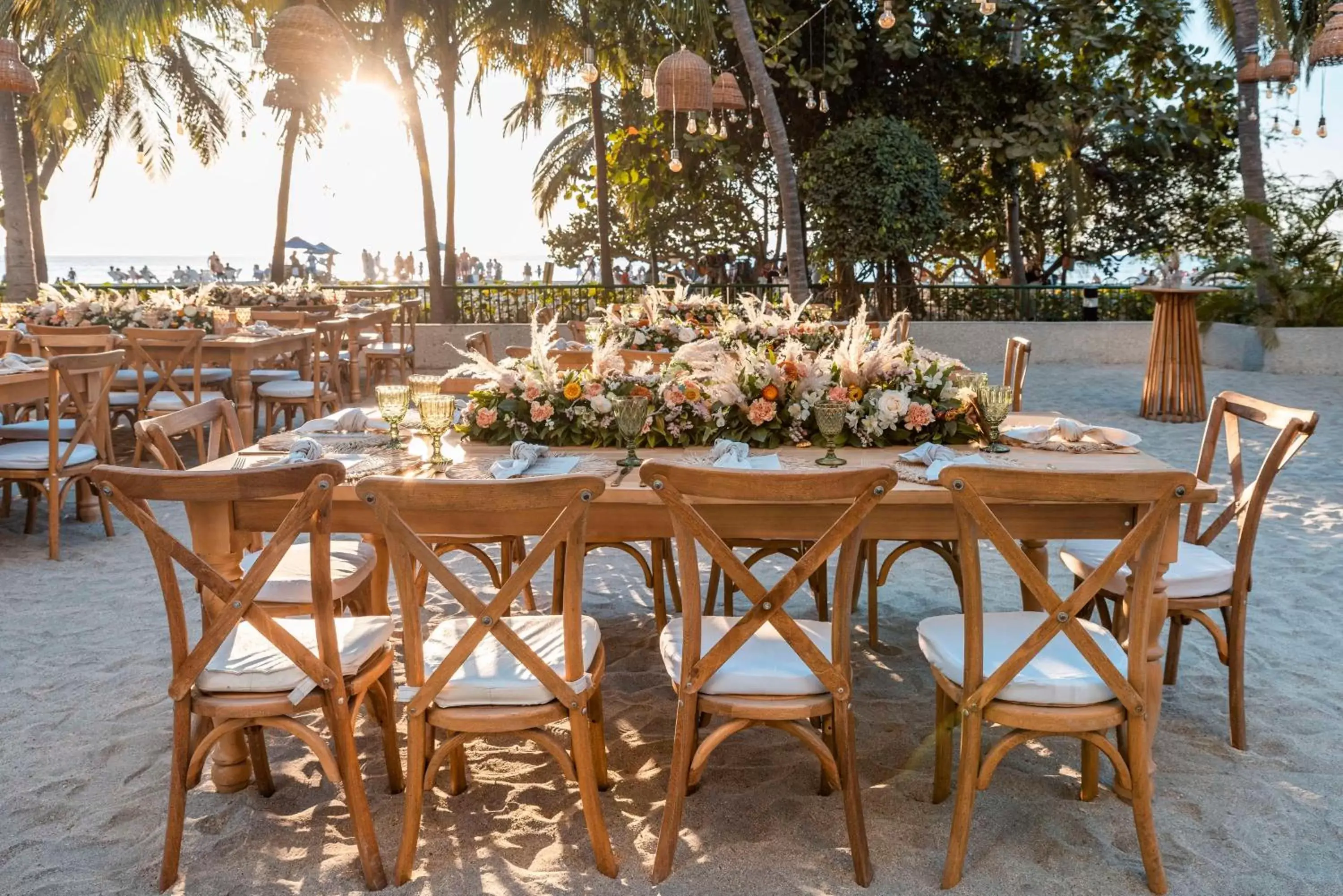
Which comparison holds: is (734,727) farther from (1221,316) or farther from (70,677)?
(1221,316)

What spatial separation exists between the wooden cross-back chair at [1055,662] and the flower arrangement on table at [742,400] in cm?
103

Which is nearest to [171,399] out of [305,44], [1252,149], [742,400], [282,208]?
[305,44]

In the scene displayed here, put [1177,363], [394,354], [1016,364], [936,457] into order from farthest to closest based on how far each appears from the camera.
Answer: [394,354] < [1177,363] < [1016,364] < [936,457]

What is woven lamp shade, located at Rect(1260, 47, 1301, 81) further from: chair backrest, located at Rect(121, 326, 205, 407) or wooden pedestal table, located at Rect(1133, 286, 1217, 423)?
chair backrest, located at Rect(121, 326, 205, 407)

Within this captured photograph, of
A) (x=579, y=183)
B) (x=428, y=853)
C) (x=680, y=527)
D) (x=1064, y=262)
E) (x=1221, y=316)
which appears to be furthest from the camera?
(x=579, y=183)

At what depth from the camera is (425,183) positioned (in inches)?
588

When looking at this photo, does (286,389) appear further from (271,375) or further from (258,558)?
(258,558)

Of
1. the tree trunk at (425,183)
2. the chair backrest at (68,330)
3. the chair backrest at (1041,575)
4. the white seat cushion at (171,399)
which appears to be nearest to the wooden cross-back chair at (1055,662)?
the chair backrest at (1041,575)

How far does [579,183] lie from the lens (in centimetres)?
2484

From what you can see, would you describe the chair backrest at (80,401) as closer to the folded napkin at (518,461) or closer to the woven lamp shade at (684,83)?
the folded napkin at (518,461)

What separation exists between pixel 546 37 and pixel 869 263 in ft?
17.4

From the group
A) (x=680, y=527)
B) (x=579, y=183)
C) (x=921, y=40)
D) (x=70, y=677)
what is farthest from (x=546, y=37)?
(x=680, y=527)

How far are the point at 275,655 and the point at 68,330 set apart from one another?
558cm

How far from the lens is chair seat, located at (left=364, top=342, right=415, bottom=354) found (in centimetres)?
1092
